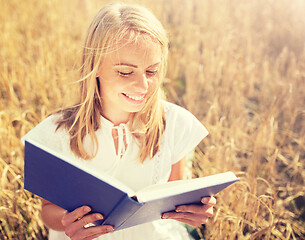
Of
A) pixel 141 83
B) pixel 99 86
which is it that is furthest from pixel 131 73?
pixel 99 86

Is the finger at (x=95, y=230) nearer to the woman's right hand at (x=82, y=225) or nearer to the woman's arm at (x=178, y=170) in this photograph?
the woman's right hand at (x=82, y=225)

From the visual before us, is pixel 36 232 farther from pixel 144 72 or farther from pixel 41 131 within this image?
pixel 144 72

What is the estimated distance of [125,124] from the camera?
1.42 m

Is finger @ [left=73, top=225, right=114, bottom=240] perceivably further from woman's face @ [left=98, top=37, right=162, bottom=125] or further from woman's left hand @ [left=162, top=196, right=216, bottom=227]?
woman's face @ [left=98, top=37, right=162, bottom=125]

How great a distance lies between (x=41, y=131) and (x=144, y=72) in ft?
1.63

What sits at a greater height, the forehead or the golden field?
the forehead

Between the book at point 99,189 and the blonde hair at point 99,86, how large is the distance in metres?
0.31

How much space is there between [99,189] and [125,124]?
1.70 ft

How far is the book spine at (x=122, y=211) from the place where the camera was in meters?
0.89

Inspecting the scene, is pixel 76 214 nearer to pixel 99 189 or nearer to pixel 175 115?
pixel 99 189

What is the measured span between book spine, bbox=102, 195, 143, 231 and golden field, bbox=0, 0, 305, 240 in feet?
2.13

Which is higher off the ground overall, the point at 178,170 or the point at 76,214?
the point at 76,214

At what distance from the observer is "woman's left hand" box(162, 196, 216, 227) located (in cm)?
115

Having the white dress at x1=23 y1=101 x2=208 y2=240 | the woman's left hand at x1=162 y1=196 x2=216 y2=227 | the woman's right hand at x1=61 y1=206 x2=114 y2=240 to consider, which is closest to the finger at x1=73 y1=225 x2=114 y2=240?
the woman's right hand at x1=61 y1=206 x2=114 y2=240
